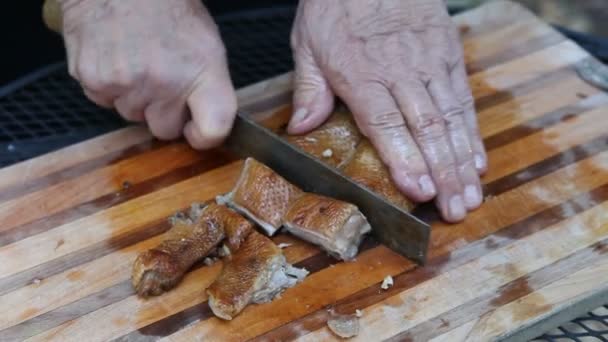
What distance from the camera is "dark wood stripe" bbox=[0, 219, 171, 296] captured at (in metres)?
2.74

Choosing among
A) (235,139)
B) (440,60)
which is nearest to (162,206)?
(235,139)

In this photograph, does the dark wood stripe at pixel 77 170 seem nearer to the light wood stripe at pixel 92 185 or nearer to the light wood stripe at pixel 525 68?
the light wood stripe at pixel 92 185

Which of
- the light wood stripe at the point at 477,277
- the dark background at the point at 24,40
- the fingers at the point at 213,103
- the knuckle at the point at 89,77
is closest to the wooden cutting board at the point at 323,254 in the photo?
the light wood stripe at the point at 477,277

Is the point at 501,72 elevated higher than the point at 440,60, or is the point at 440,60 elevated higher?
the point at 440,60

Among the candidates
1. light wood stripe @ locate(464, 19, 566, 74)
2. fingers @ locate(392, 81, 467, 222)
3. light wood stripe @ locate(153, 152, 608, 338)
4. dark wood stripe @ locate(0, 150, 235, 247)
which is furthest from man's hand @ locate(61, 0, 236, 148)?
light wood stripe @ locate(464, 19, 566, 74)

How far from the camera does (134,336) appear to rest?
2.57 metres

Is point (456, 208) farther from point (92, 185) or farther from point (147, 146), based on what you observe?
point (92, 185)

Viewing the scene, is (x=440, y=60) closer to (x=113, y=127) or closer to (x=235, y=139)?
(x=235, y=139)

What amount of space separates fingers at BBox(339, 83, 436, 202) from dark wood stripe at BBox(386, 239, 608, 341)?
16.3 inches

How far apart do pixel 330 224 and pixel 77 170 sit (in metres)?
1.01

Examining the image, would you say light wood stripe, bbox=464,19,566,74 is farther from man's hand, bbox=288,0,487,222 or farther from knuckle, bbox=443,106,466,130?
knuckle, bbox=443,106,466,130

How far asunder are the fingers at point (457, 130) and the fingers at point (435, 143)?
0.03m

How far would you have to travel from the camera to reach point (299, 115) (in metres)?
3.15

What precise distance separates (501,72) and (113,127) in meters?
1.59
